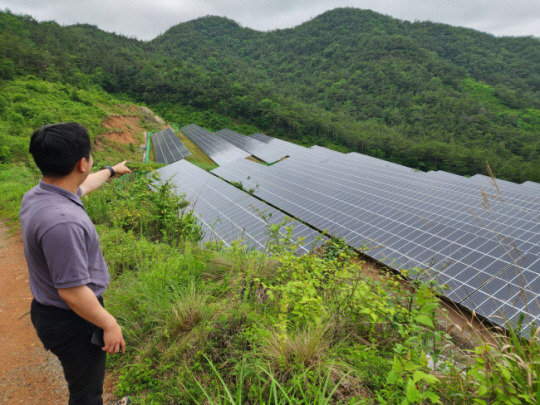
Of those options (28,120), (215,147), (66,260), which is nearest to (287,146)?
(215,147)

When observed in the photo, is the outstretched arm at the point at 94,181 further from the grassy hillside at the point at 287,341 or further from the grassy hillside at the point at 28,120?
the grassy hillside at the point at 28,120

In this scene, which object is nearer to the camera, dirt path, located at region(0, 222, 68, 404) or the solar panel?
dirt path, located at region(0, 222, 68, 404)

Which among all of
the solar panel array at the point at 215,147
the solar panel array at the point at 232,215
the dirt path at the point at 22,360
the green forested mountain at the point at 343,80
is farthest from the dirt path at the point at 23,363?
the green forested mountain at the point at 343,80

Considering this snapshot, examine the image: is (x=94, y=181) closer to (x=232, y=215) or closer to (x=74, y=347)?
(x=74, y=347)

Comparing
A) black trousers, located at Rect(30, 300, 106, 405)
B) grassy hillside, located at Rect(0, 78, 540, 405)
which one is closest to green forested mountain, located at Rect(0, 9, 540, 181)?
grassy hillside, located at Rect(0, 78, 540, 405)

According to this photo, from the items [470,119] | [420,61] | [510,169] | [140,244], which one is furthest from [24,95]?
[420,61]

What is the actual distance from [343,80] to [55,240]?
323ft

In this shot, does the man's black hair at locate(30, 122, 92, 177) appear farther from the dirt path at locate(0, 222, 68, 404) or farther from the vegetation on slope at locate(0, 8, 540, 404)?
the dirt path at locate(0, 222, 68, 404)

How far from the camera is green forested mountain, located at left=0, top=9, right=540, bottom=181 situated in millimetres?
45197

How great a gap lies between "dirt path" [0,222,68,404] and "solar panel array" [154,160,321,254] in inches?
117

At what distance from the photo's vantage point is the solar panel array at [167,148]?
26.2 m

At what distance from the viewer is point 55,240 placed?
157cm

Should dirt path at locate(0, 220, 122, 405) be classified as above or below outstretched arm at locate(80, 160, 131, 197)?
below

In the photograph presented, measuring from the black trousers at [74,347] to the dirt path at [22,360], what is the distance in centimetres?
107
